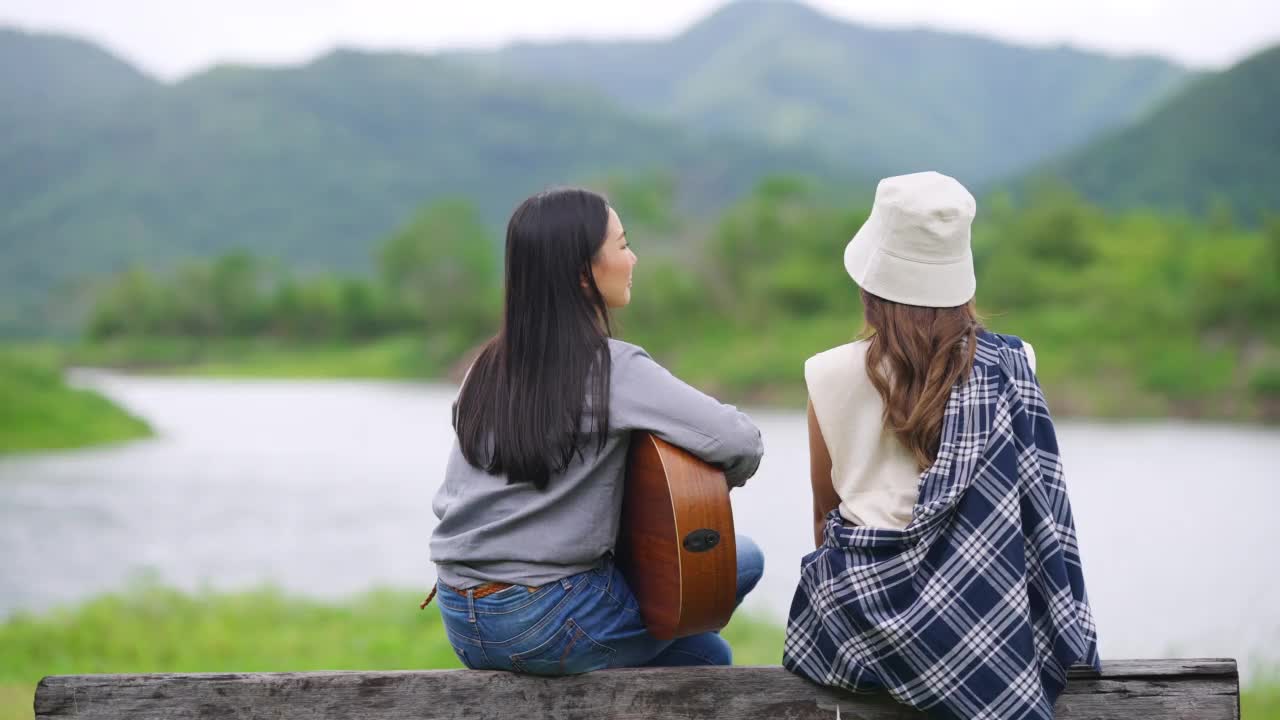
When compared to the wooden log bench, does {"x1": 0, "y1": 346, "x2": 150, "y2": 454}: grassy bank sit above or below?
below

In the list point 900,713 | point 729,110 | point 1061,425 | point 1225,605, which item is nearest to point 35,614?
point 900,713

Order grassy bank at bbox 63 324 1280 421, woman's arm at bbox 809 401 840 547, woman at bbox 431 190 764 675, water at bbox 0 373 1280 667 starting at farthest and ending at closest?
grassy bank at bbox 63 324 1280 421, water at bbox 0 373 1280 667, woman's arm at bbox 809 401 840 547, woman at bbox 431 190 764 675

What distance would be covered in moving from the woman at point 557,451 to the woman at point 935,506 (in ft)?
0.68

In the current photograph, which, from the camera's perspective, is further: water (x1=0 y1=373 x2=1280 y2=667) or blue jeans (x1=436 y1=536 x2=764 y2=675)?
water (x1=0 y1=373 x2=1280 y2=667)

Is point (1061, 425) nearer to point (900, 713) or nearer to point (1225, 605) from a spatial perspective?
point (1225, 605)

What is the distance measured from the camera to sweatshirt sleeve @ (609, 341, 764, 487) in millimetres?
1921

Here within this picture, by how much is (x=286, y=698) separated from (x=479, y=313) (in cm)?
3831

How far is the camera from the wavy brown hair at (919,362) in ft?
6.31

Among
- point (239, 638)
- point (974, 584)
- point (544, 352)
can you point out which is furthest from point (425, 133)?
point (974, 584)

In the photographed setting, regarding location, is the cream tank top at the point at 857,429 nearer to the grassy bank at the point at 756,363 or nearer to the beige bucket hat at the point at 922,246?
the beige bucket hat at the point at 922,246

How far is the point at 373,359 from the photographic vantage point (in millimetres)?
41406

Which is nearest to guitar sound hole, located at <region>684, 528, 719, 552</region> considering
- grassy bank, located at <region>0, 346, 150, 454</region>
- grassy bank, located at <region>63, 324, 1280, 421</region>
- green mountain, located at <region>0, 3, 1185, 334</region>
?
grassy bank, located at <region>63, 324, 1280, 421</region>

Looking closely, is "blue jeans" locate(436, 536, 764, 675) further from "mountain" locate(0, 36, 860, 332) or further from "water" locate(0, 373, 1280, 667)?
"mountain" locate(0, 36, 860, 332)

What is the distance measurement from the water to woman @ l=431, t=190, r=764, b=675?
6.09 meters
